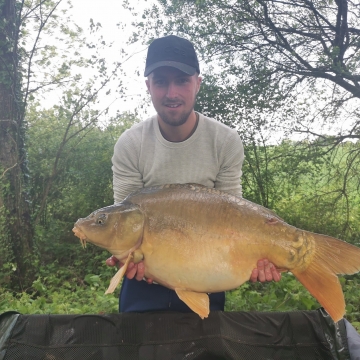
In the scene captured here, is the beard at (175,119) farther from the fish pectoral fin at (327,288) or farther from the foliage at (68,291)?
the foliage at (68,291)

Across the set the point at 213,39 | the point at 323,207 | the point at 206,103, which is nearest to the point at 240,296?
the point at 323,207

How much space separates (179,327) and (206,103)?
2.98m

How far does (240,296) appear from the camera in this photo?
242 centimetres

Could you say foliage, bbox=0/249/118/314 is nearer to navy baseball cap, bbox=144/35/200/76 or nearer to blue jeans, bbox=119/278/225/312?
blue jeans, bbox=119/278/225/312

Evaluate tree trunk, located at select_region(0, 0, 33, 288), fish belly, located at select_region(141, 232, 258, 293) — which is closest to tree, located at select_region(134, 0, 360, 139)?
tree trunk, located at select_region(0, 0, 33, 288)

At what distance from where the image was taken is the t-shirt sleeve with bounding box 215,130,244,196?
1572mm


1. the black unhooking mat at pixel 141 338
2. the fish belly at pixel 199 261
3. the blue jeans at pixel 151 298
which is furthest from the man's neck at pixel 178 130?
the black unhooking mat at pixel 141 338

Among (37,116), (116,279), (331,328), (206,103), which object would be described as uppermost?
(206,103)

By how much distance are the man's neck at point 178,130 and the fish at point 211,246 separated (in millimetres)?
377

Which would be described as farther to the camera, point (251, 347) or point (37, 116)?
point (37, 116)

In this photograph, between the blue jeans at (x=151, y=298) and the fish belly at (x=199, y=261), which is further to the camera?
the blue jeans at (x=151, y=298)

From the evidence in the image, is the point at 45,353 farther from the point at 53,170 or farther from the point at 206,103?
the point at 206,103

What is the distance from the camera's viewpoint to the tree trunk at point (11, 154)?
10.9 ft

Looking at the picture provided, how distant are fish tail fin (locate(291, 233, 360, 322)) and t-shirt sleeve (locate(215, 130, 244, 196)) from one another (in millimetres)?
455
